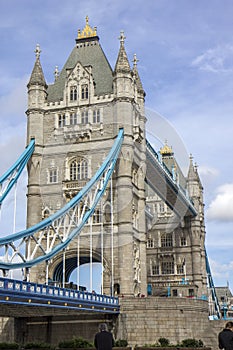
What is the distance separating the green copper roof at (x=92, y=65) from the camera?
148 feet

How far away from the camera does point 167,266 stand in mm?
67000

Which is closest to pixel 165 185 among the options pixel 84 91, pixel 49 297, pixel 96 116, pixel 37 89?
pixel 96 116

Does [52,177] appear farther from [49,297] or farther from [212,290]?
[212,290]

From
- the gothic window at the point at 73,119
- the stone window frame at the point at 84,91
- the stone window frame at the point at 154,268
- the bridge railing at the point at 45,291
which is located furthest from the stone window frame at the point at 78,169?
the stone window frame at the point at 154,268

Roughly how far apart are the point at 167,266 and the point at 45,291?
43.2 metres

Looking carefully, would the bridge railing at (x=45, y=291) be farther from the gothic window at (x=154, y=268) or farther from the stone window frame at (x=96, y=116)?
the gothic window at (x=154, y=268)

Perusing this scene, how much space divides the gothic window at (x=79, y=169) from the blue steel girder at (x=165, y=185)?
710 centimetres

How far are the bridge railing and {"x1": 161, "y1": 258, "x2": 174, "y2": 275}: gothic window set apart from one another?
33377mm

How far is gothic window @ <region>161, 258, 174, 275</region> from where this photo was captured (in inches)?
2610

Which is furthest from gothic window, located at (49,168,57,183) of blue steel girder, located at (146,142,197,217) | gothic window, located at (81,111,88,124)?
blue steel girder, located at (146,142,197,217)

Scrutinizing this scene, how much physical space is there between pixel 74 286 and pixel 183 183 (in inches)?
1370

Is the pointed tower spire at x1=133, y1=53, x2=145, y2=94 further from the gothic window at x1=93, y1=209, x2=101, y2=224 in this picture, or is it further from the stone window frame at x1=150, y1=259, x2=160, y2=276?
the stone window frame at x1=150, y1=259, x2=160, y2=276

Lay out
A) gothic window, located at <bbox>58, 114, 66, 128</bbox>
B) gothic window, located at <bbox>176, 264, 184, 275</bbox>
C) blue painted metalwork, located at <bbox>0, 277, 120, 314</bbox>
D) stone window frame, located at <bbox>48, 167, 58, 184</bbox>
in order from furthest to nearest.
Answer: gothic window, located at <bbox>176, 264, 184, 275</bbox>, gothic window, located at <bbox>58, 114, 66, 128</bbox>, stone window frame, located at <bbox>48, 167, 58, 184</bbox>, blue painted metalwork, located at <bbox>0, 277, 120, 314</bbox>

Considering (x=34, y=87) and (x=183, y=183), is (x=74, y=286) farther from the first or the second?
(x=183, y=183)
